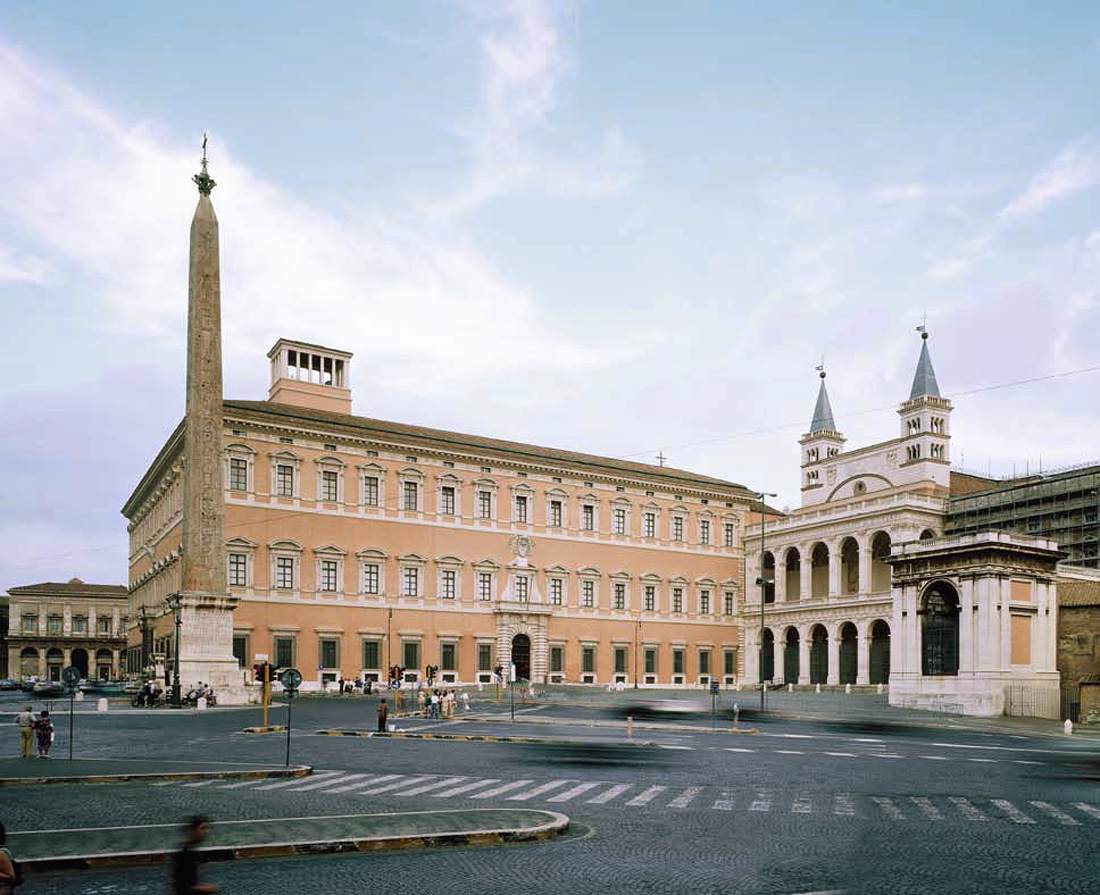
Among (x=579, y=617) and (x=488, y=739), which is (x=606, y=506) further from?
(x=488, y=739)

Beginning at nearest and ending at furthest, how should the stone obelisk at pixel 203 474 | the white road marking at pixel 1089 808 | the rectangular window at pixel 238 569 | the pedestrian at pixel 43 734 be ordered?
the white road marking at pixel 1089 808
the pedestrian at pixel 43 734
the stone obelisk at pixel 203 474
the rectangular window at pixel 238 569

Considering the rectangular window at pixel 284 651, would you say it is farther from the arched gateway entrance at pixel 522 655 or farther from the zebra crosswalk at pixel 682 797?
the zebra crosswalk at pixel 682 797

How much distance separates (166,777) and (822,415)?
81.2 m

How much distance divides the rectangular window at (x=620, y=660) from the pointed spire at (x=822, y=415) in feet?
97.7

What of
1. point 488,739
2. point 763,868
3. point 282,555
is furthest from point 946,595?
point 763,868

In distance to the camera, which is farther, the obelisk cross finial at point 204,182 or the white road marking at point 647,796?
the obelisk cross finial at point 204,182

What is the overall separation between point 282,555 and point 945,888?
54693 millimetres

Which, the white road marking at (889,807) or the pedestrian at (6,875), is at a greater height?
the pedestrian at (6,875)

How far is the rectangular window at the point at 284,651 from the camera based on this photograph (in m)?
61.5

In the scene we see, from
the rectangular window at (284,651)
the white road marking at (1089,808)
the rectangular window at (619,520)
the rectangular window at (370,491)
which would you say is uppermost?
the rectangular window at (370,491)

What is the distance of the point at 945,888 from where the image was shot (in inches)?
441

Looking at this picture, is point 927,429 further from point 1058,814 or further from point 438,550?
point 1058,814

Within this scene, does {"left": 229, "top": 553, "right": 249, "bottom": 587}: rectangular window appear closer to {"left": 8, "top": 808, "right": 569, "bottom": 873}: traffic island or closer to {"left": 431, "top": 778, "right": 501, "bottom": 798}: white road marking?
{"left": 431, "top": 778, "right": 501, "bottom": 798}: white road marking

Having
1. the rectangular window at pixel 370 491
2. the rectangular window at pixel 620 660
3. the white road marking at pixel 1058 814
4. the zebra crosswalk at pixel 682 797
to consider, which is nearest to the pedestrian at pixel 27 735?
the zebra crosswalk at pixel 682 797
